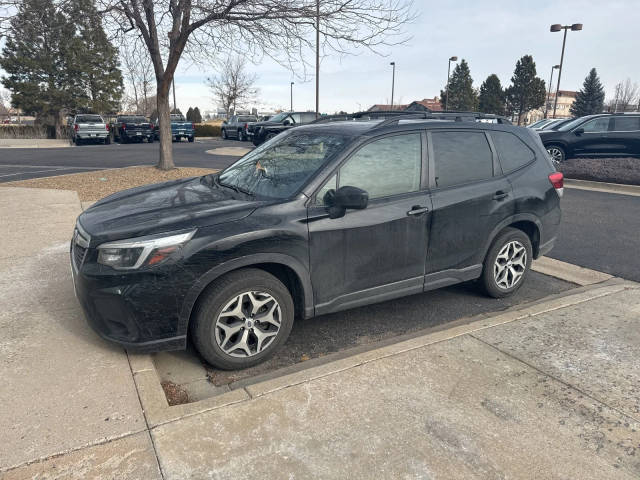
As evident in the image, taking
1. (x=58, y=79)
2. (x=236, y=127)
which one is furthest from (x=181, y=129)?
(x=58, y=79)

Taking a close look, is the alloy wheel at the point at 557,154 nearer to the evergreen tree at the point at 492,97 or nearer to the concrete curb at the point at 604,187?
the concrete curb at the point at 604,187

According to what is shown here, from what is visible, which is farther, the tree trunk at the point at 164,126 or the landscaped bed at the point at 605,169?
the tree trunk at the point at 164,126

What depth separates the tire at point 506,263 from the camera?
4.42 meters

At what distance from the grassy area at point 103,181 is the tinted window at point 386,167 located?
7.23 m

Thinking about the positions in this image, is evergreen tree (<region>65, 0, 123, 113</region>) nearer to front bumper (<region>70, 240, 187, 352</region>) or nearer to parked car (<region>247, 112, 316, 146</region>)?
parked car (<region>247, 112, 316, 146</region>)

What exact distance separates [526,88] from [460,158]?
78.2m

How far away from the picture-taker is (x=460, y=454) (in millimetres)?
2410

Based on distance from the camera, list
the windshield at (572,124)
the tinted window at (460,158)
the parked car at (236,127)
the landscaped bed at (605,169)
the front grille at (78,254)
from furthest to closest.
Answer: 1. the parked car at (236,127)
2. the windshield at (572,124)
3. the landscaped bed at (605,169)
4. the tinted window at (460,158)
5. the front grille at (78,254)

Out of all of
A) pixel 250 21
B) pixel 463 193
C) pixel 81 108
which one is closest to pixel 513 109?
pixel 81 108

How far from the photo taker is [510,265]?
15.0ft

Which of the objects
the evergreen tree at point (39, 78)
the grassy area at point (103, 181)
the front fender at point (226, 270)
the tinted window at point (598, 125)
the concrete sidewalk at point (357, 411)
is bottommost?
the concrete sidewalk at point (357, 411)

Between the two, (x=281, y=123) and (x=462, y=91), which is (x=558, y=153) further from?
(x=462, y=91)

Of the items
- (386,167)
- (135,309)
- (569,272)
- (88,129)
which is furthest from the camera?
(88,129)

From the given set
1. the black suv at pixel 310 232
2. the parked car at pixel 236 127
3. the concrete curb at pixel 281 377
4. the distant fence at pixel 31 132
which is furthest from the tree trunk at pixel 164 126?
the distant fence at pixel 31 132
